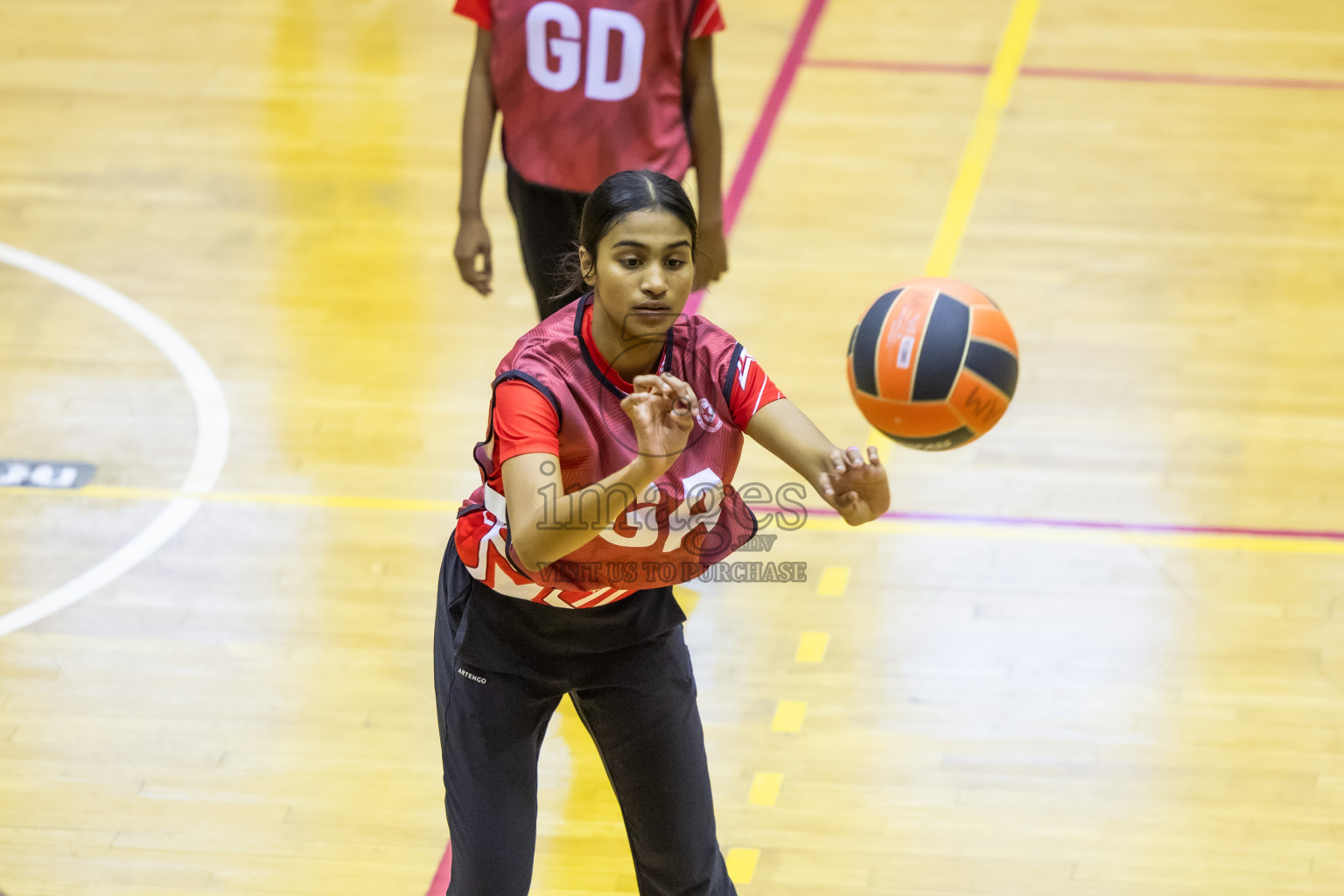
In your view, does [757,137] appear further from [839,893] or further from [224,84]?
[839,893]

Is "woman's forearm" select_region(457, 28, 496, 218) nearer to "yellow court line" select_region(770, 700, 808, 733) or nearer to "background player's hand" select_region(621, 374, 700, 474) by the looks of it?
"yellow court line" select_region(770, 700, 808, 733)

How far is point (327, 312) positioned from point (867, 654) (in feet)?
9.73

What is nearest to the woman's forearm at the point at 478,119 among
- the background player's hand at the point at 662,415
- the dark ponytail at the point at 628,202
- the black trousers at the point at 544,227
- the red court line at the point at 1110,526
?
the black trousers at the point at 544,227

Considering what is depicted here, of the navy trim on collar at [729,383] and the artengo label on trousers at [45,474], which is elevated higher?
the navy trim on collar at [729,383]

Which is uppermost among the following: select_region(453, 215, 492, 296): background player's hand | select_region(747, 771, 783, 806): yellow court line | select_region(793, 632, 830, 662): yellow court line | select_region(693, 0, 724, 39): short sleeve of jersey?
select_region(693, 0, 724, 39): short sleeve of jersey

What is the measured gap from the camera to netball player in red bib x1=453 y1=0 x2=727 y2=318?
15.1 ft

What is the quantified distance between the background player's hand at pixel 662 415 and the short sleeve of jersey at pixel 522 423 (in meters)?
0.24

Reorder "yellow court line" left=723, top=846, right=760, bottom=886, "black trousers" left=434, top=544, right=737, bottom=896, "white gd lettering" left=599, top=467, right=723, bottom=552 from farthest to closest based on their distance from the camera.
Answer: "yellow court line" left=723, top=846, right=760, bottom=886
"black trousers" left=434, top=544, right=737, bottom=896
"white gd lettering" left=599, top=467, right=723, bottom=552

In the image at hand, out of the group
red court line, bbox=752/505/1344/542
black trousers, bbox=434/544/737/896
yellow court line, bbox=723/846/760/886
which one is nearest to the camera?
black trousers, bbox=434/544/737/896

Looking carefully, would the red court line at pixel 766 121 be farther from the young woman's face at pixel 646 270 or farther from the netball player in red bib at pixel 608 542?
the young woman's face at pixel 646 270

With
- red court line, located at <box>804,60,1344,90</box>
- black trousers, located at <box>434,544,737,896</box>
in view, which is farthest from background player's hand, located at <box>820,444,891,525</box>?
red court line, located at <box>804,60,1344,90</box>

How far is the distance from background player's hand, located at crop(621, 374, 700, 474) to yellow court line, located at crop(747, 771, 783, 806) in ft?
6.34

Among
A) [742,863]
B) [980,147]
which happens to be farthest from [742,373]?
[980,147]

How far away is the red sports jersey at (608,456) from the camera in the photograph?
298cm
